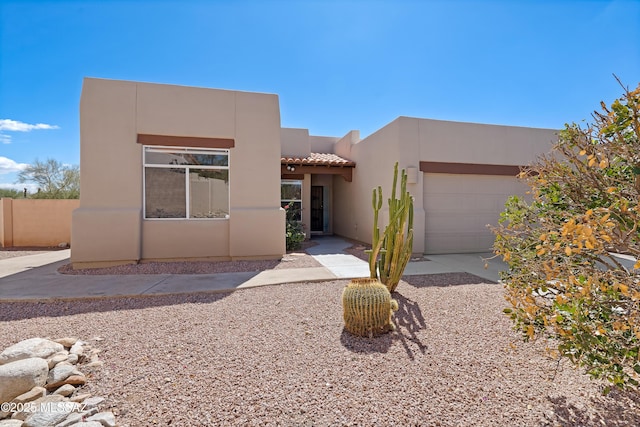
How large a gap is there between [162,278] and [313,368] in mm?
5540

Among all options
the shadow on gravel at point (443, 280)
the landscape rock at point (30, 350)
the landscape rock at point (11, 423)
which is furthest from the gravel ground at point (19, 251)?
the shadow on gravel at point (443, 280)

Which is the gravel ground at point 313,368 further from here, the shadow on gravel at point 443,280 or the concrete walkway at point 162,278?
the shadow on gravel at point 443,280

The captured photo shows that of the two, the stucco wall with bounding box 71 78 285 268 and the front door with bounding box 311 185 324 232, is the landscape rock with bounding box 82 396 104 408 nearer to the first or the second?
the stucco wall with bounding box 71 78 285 268

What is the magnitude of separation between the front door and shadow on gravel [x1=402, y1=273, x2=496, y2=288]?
9936mm

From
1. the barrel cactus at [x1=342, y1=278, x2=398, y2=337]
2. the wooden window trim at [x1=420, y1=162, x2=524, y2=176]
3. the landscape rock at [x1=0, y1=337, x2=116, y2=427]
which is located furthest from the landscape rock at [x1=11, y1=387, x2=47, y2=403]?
the wooden window trim at [x1=420, y1=162, x2=524, y2=176]

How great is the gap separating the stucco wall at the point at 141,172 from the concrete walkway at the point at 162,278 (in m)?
1.42

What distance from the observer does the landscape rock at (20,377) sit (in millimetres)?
2961

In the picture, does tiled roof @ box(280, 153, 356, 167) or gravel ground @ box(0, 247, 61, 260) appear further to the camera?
tiled roof @ box(280, 153, 356, 167)

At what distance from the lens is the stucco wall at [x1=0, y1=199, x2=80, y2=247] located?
12906mm

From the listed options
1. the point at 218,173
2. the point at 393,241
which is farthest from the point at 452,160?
the point at 218,173

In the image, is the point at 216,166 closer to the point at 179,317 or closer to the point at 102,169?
the point at 102,169

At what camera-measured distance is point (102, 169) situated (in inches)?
342

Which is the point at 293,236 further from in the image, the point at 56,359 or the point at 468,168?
the point at 56,359

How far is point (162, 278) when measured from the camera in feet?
24.2
